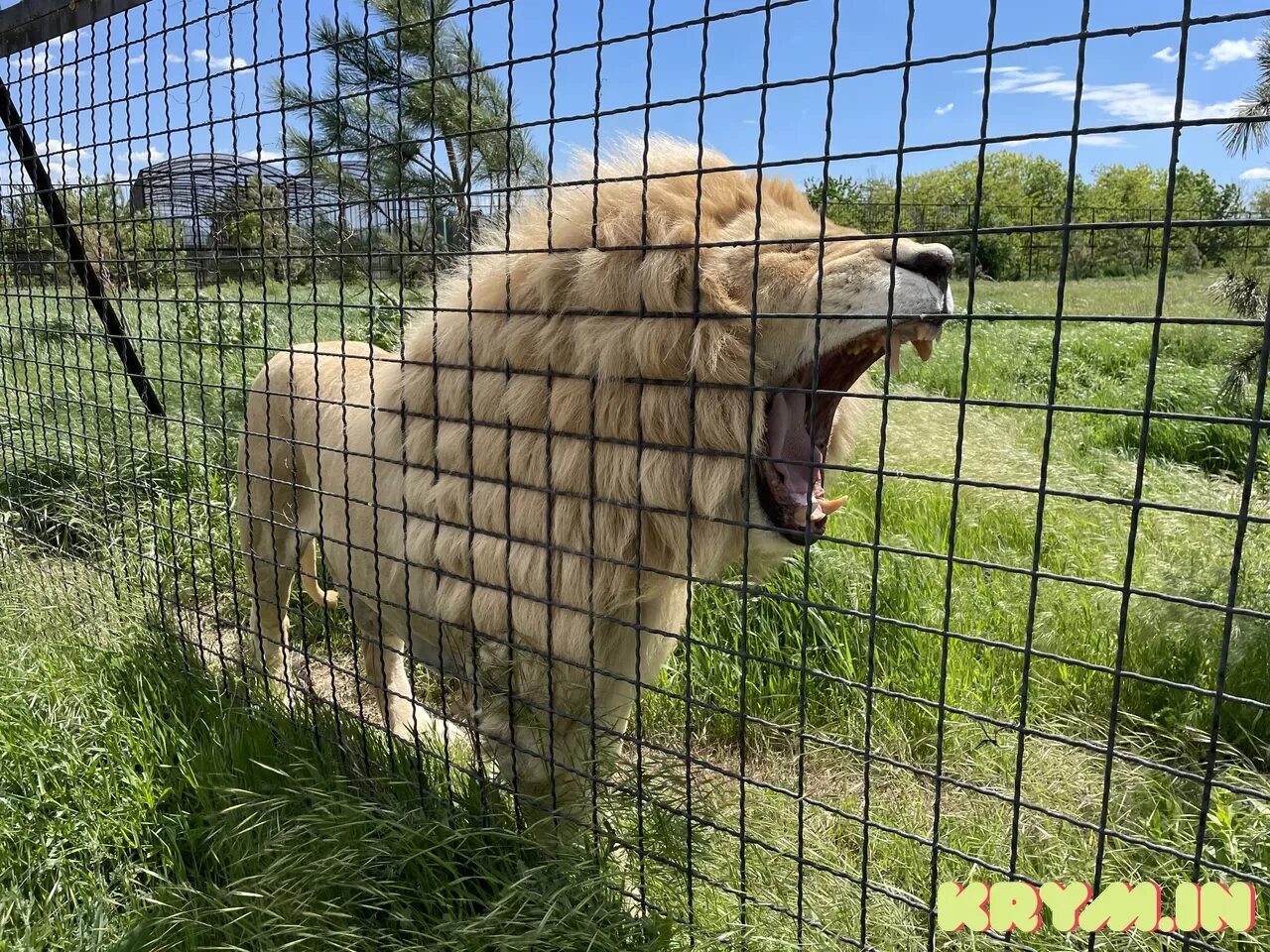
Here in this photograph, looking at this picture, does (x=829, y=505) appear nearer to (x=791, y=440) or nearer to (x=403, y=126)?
(x=791, y=440)

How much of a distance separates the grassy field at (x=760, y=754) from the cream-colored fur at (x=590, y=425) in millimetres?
224

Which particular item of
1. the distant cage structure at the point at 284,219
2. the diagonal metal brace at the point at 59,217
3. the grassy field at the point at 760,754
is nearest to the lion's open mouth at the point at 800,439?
the grassy field at the point at 760,754

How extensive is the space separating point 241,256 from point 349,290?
5.93 m

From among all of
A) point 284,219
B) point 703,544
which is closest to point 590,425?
point 703,544

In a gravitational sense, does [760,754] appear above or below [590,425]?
below

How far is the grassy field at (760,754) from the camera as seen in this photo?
1908 mm

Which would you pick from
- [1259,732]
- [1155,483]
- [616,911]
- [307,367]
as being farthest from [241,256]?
[1155,483]

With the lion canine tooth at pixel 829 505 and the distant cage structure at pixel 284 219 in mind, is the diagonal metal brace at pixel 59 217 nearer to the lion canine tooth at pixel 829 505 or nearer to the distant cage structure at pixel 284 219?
the distant cage structure at pixel 284 219

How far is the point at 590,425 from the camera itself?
73.6 inches

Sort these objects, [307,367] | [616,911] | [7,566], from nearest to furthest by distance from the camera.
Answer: [616,911]
[307,367]
[7,566]

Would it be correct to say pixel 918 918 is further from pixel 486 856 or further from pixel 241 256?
pixel 241 256

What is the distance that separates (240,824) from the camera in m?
2.34

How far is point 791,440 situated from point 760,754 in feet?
5.64

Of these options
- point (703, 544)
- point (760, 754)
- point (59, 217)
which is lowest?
point (760, 754)
